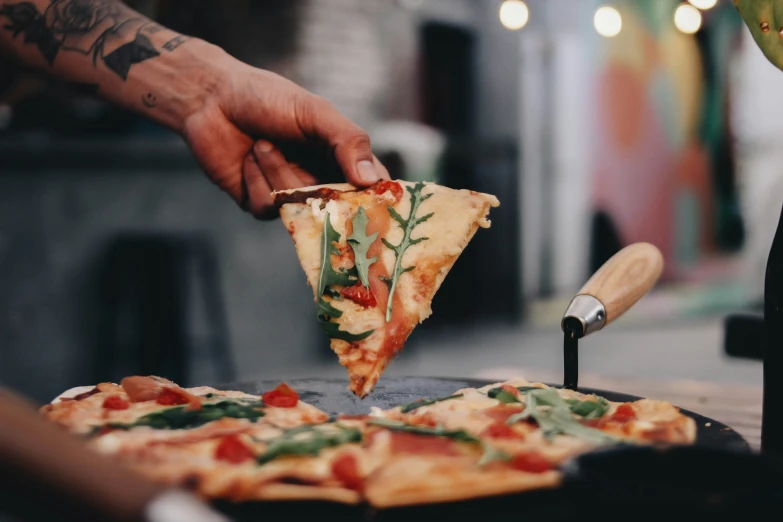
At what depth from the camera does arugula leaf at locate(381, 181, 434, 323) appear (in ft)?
6.95

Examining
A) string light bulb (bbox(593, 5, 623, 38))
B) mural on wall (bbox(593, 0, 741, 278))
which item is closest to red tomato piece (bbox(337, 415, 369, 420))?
string light bulb (bbox(593, 5, 623, 38))

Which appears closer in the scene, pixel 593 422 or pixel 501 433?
pixel 501 433

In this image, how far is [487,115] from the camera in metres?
10.2

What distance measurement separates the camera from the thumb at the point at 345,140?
238cm

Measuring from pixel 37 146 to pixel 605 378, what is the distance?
15.0 feet

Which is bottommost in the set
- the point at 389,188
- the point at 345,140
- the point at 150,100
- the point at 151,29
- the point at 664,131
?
the point at 389,188

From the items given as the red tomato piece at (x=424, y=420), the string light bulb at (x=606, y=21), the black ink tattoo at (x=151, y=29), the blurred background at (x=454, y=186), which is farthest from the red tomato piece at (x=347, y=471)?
the string light bulb at (x=606, y=21)

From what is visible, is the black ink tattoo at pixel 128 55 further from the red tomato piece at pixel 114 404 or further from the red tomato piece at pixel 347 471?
the red tomato piece at pixel 347 471

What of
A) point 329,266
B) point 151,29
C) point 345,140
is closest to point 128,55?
point 151,29

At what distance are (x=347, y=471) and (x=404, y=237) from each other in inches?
37.2

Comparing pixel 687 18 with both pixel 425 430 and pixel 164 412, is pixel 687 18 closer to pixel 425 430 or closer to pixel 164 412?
pixel 425 430

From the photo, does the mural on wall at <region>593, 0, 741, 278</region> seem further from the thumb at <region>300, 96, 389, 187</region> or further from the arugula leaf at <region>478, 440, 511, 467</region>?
the arugula leaf at <region>478, 440, 511, 467</region>

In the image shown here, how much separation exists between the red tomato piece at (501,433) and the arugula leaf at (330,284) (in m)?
0.49

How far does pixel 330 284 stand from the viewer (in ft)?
6.88
